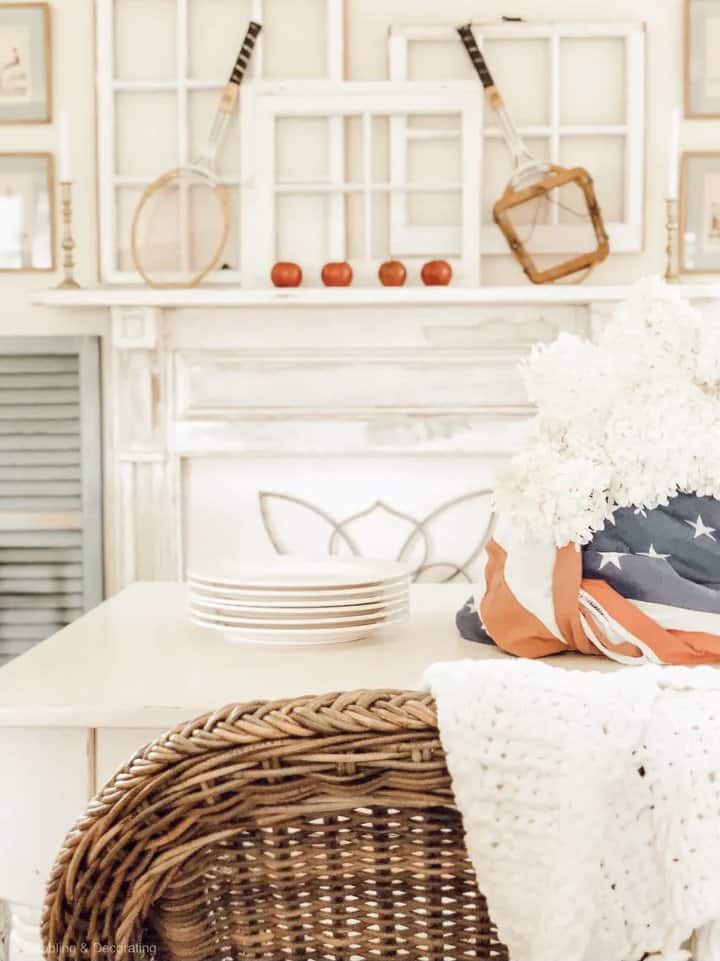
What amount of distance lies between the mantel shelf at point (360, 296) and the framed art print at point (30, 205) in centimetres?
27

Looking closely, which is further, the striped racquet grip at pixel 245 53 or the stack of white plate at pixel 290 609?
the striped racquet grip at pixel 245 53

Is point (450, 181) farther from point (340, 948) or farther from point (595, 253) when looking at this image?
point (340, 948)

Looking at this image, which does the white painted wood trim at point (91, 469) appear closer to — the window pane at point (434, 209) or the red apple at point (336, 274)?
the red apple at point (336, 274)

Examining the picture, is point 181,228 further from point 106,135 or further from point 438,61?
point 438,61

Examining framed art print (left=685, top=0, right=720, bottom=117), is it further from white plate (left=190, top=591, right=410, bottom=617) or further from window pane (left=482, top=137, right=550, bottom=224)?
white plate (left=190, top=591, right=410, bottom=617)

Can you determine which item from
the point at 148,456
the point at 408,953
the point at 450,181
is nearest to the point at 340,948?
the point at 408,953

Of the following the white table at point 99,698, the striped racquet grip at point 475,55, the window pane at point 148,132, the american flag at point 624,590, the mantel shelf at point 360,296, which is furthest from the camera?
the window pane at point 148,132

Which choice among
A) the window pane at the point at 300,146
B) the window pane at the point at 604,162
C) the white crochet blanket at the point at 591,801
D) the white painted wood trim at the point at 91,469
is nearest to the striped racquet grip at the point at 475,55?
the window pane at the point at 604,162

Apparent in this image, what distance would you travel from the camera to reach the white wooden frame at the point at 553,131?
105 inches

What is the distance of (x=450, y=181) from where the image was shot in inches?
106

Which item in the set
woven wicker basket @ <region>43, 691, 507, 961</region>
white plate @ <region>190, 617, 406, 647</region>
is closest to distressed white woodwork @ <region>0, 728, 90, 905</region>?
white plate @ <region>190, 617, 406, 647</region>

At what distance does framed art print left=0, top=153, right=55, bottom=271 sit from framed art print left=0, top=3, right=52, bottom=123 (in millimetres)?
106

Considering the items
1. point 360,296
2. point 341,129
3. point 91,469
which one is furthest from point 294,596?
point 341,129

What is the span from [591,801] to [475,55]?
92.8 inches
